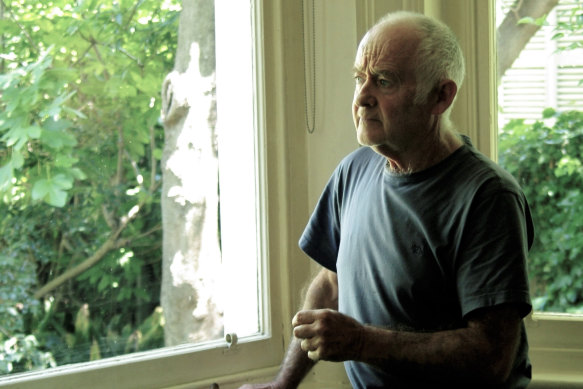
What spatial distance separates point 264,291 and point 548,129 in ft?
2.96

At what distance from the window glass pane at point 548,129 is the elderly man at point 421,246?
19.9 inches

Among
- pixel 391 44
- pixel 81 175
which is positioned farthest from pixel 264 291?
pixel 391 44

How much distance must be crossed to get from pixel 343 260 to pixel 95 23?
2.74 feet

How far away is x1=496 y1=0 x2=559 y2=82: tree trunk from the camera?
205 cm

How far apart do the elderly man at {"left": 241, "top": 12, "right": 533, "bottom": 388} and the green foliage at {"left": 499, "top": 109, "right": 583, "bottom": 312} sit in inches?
19.8

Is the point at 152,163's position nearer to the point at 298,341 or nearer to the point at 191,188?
the point at 191,188

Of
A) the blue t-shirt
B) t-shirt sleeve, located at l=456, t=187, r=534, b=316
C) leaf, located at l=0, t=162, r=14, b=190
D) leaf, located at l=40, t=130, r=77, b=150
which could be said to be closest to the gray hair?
the blue t-shirt

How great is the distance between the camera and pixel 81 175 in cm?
183

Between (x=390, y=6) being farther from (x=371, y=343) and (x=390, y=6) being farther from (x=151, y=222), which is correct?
(x=371, y=343)

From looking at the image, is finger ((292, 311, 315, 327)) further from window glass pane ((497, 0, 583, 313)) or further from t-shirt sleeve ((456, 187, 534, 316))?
window glass pane ((497, 0, 583, 313))

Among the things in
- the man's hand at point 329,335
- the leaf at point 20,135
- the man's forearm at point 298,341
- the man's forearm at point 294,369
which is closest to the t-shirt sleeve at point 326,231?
the man's forearm at point 298,341

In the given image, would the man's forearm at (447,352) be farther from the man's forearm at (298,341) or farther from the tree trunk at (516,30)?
the tree trunk at (516,30)

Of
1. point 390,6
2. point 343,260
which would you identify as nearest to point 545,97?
point 390,6

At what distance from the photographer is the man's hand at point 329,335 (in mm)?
1391
